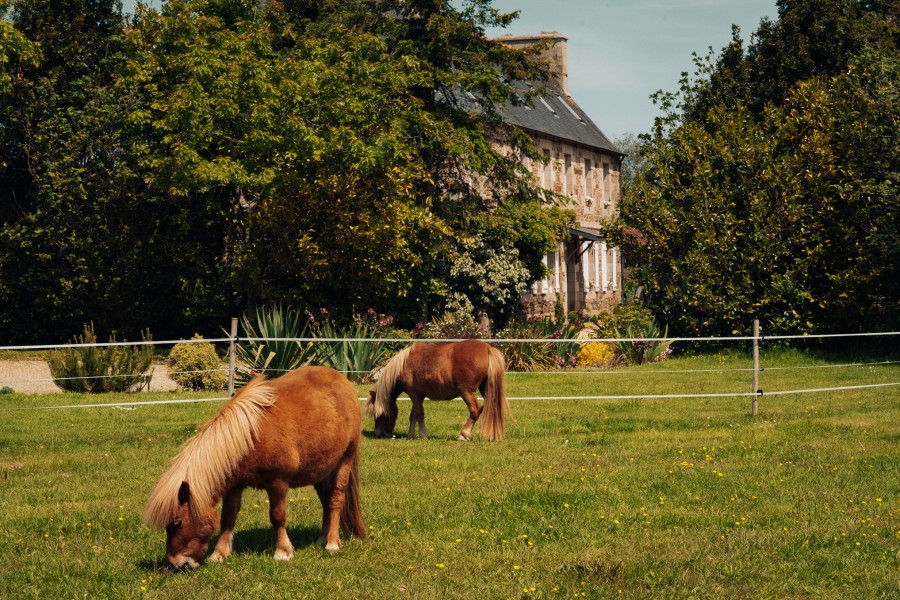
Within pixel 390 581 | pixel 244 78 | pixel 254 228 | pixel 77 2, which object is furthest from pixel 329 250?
pixel 390 581

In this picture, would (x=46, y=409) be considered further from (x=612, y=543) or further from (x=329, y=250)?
(x=612, y=543)

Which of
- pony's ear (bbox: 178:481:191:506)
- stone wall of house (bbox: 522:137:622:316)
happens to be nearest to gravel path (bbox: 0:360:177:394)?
pony's ear (bbox: 178:481:191:506)

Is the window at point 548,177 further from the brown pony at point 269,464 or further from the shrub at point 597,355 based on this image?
the brown pony at point 269,464

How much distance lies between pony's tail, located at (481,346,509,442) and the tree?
1435cm

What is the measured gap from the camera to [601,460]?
12273 millimetres

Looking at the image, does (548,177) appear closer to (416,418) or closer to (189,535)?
(416,418)

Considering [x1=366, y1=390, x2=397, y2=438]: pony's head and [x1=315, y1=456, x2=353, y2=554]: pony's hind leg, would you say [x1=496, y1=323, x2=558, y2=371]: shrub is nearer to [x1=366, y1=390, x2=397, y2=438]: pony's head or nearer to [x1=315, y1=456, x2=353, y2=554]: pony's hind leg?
[x1=366, y1=390, x2=397, y2=438]: pony's head

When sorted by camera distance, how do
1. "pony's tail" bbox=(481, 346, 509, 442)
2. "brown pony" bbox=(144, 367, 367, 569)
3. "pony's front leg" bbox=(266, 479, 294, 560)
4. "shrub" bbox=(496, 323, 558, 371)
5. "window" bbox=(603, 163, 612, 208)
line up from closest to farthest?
"brown pony" bbox=(144, 367, 367, 569) < "pony's front leg" bbox=(266, 479, 294, 560) < "pony's tail" bbox=(481, 346, 509, 442) < "shrub" bbox=(496, 323, 558, 371) < "window" bbox=(603, 163, 612, 208)

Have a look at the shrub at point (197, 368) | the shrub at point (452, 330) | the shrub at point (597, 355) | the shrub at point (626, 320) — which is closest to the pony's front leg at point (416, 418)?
the shrub at point (197, 368)

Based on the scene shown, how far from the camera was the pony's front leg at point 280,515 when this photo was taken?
750 cm

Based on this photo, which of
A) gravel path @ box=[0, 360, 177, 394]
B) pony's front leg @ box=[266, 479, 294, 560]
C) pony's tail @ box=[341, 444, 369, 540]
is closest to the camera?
pony's front leg @ box=[266, 479, 294, 560]

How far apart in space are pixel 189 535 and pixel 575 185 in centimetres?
5000

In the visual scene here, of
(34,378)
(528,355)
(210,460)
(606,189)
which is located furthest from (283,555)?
(606,189)

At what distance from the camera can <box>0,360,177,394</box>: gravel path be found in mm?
22906
